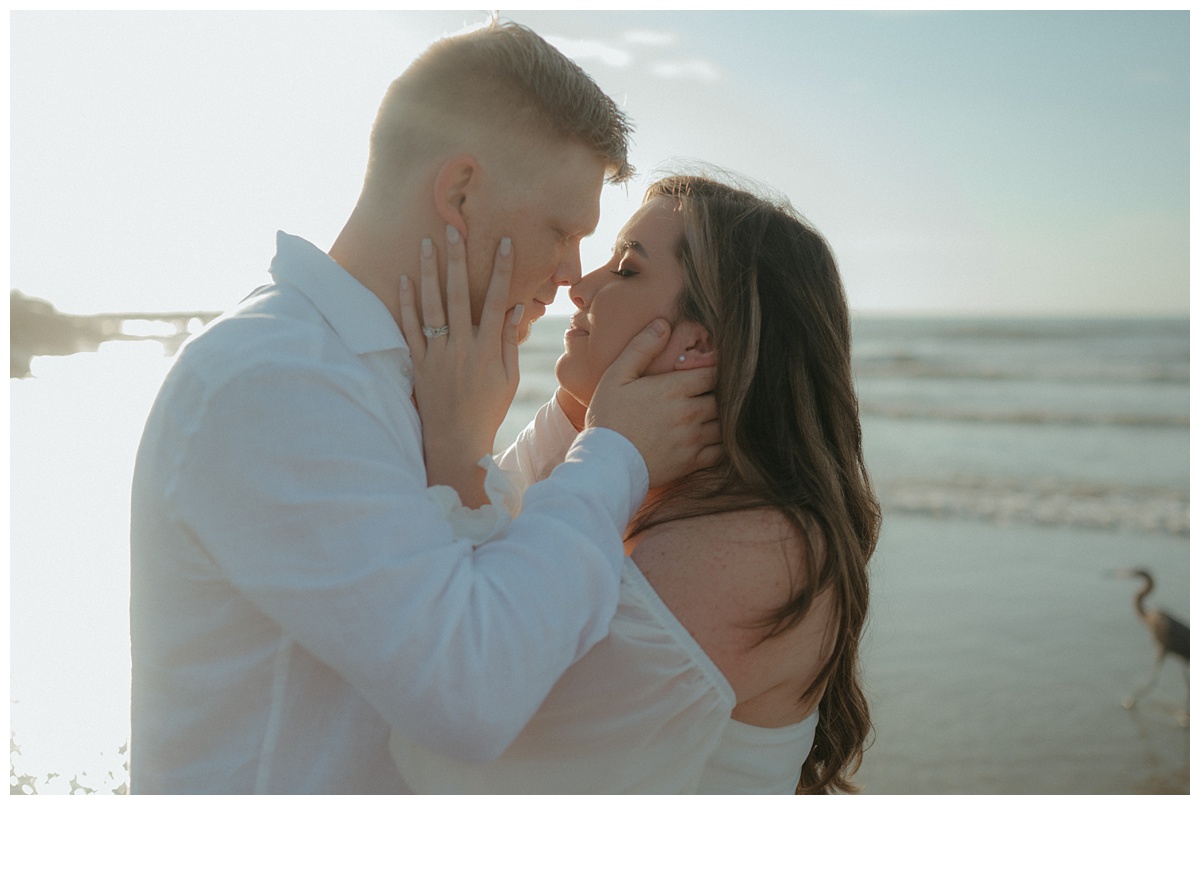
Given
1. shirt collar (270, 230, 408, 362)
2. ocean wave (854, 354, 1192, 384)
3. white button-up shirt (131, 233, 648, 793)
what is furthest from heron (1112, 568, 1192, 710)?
ocean wave (854, 354, 1192, 384)

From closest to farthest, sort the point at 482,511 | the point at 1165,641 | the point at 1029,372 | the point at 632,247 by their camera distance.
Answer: the point at 482,511 → the point at 632,247 → the point at 1165,641 → the point at 1029,372

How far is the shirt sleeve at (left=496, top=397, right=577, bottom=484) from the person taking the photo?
10.2 ft

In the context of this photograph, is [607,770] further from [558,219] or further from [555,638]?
[558,219]

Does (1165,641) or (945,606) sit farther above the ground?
(1165,641)

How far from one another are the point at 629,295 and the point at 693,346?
24cm

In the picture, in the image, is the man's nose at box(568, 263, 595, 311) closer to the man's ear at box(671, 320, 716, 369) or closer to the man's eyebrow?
the man's eyebrow

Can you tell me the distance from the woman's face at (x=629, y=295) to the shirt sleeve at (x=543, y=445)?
1.53 feet

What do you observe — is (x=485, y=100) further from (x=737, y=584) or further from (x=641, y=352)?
(x=737, y=584)

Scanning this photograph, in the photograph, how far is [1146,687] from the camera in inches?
225

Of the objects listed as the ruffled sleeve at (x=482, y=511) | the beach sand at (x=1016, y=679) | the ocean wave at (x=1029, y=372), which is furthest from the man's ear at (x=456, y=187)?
the ocean wave at (x=1029, y=372)

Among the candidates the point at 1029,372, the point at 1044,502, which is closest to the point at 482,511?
the point at 1044,502

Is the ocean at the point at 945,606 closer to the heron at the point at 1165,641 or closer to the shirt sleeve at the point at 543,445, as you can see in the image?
the heron at the point at 1165,641

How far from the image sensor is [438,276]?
7.24ft
